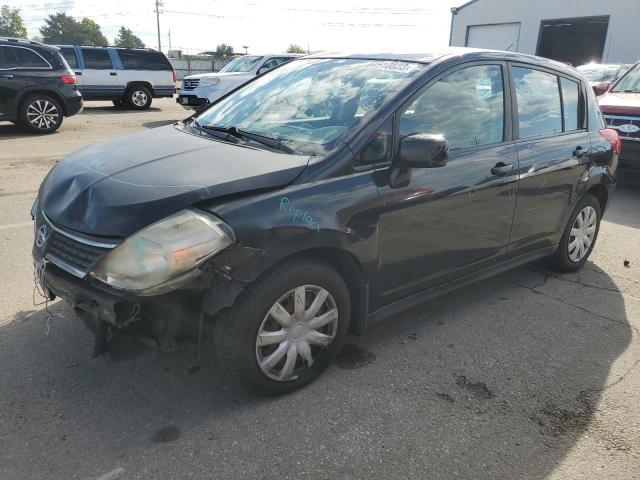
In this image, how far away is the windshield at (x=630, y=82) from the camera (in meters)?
8.55

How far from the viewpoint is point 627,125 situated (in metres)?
7.58

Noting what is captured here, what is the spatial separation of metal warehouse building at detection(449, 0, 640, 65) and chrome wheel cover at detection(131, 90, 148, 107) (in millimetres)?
18687

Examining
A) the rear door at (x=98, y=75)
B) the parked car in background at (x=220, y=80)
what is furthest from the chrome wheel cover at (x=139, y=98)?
the parked car in background at (x=220, y=80)

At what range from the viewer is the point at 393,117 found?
293 cm

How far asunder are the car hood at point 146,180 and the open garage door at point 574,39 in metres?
27.2

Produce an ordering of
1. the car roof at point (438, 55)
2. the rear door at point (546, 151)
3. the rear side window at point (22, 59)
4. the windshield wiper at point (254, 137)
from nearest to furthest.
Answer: the windshield wiper at point (254, 137)
the car roof at point (438, 55)
the rear door at point (546, 151)
the rear side window at point (22, 59)

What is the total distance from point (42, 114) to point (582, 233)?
10527 mm

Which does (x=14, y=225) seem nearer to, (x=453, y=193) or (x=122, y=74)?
(x=453, y=193)

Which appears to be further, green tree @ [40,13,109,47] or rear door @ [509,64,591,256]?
green tree @ [40,13,109,47]

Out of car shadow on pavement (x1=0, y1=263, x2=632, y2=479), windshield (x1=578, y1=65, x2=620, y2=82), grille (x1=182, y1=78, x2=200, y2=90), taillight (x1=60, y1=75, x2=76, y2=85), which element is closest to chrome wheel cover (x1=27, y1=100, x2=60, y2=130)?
taillight (x1=60, y1=75, x2=76, y2=85)

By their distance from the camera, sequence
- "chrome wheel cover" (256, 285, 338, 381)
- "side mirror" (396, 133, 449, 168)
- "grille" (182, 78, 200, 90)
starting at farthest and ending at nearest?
1. "grille" (182, 78, 200, 90)
2. "side mirror" (396, 133, 449, 168)
3. "chrome wheel cover" (256, 285, 338, 381)

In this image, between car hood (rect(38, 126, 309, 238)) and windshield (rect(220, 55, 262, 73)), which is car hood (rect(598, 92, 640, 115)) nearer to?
car hood (rect(38, 126, 309, 238))

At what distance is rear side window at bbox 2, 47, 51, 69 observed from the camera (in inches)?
405

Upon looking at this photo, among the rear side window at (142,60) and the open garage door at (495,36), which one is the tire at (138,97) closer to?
the rear side window at (142,60)
